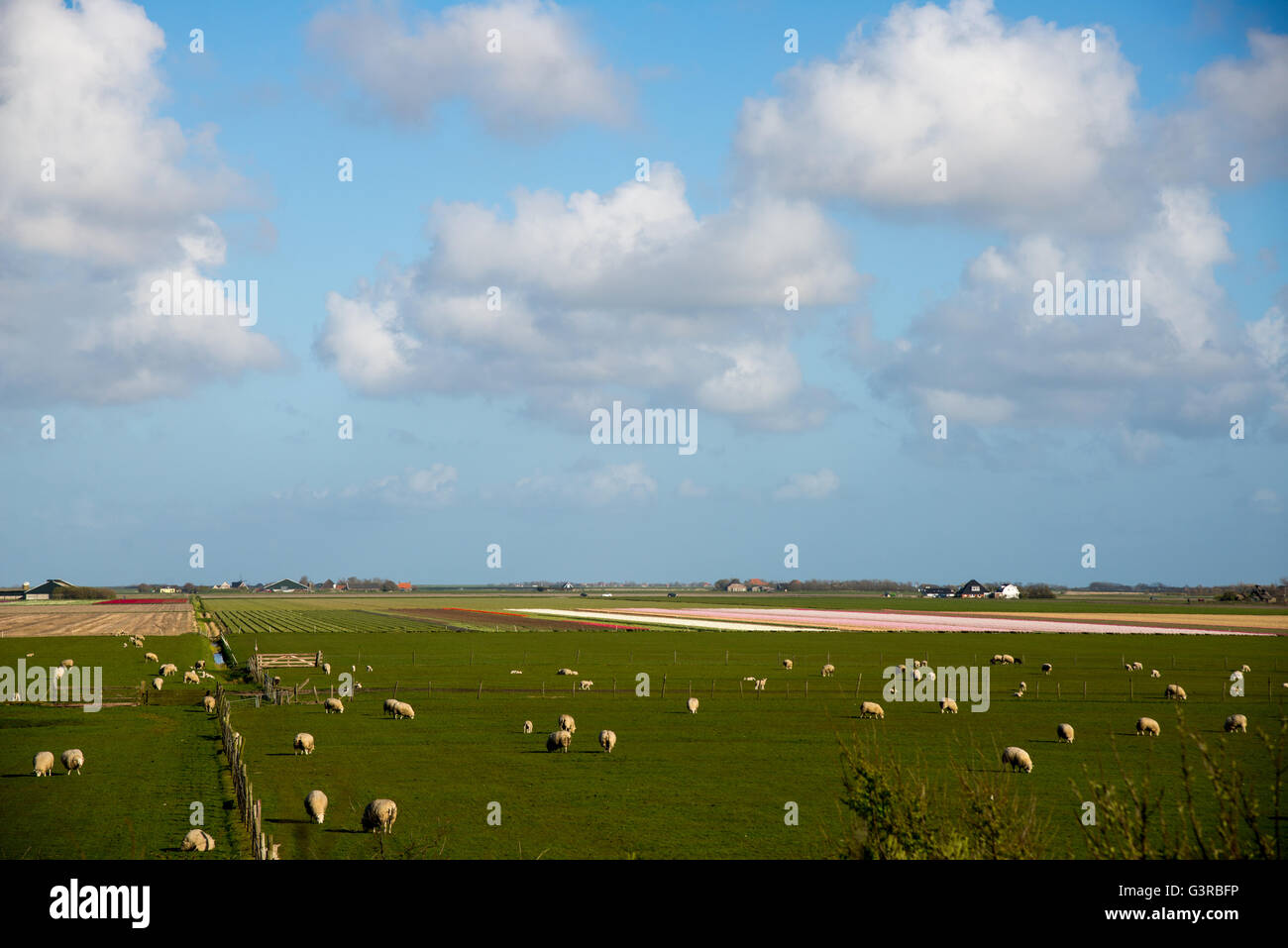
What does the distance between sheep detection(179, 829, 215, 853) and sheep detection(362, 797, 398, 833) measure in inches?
154

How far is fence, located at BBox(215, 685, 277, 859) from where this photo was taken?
22.4m

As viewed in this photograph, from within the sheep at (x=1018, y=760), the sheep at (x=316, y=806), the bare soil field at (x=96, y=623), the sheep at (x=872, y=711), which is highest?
the sheep at (x=316, y=806)

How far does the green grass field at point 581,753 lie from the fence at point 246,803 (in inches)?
22.9

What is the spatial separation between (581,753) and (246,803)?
15723mm

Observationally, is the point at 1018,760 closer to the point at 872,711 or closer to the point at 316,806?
the point at 872,711

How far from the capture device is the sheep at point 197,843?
24297 millimetres

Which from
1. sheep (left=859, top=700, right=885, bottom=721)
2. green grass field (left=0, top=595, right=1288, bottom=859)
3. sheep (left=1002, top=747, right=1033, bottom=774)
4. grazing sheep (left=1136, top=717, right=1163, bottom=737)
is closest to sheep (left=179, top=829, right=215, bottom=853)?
green grass field (left=0, top=595, right=1288, bottom=859)

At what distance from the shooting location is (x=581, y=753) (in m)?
40.9

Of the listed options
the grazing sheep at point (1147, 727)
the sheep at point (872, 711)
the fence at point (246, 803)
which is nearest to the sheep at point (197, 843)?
the fence at point (246, 803)

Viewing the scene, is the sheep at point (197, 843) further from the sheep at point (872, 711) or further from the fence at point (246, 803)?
the sheep at point (872, 711)
